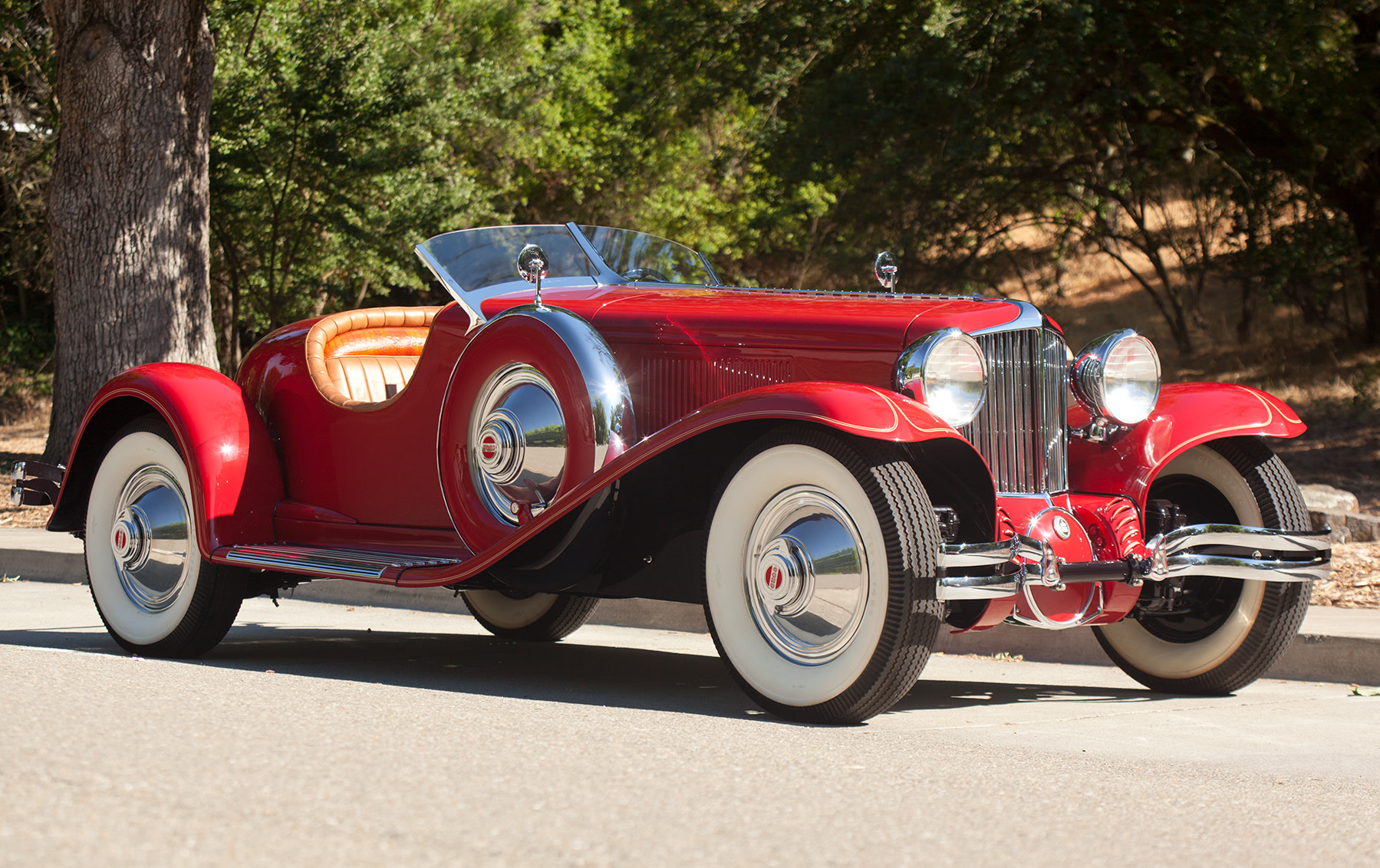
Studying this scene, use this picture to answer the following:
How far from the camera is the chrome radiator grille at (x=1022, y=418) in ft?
14.9

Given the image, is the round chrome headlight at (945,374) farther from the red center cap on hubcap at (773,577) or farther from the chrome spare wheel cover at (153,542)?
the chrome spare wheel cover at (153,542)

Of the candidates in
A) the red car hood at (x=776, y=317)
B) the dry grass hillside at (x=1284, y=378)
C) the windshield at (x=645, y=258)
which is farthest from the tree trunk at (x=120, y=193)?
the red car hood at (x=776, y=317)

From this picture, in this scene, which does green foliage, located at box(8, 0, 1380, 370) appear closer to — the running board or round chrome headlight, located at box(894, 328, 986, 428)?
round chrome headlight, located at box(894, 328, 986, 428)

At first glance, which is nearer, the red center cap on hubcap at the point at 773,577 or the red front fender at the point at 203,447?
the red center cap on hubcap at the point at 773,577

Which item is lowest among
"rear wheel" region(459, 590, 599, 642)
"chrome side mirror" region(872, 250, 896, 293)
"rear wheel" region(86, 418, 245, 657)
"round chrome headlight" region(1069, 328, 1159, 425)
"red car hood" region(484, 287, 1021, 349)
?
"rear wheel" region(459, 590, 599, 642)

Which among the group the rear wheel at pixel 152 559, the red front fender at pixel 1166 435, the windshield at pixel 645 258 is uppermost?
the windshield at pixel 645 258

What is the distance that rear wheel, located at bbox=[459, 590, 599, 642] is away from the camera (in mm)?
6191

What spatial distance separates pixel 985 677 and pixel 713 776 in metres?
2.66

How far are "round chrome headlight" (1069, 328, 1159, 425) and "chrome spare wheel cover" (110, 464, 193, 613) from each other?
355 centimetres

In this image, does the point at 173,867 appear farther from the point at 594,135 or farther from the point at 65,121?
the point at 594,135

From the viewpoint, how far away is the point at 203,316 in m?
11.3

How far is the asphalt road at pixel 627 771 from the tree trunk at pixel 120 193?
619 cm

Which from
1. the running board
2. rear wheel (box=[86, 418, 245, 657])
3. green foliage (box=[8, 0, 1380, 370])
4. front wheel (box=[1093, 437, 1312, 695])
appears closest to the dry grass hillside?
green foliage (box=[8, 0, 1380, 370])

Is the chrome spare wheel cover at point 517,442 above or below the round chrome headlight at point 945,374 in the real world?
below
